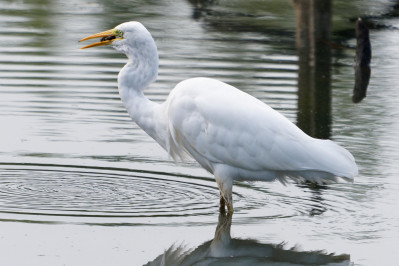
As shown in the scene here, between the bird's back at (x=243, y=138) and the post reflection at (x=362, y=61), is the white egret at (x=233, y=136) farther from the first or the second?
the post reflection at (x=362, y=61)

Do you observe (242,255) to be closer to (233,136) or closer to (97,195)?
(233,136)

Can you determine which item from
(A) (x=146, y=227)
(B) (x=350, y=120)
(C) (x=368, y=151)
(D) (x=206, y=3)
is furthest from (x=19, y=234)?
(D) (x=206, y=3)

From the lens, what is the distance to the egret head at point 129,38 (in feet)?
27.2

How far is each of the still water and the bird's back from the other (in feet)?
1.26

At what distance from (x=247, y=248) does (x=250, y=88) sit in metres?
6.77

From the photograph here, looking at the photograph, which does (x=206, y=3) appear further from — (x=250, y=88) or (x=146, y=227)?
(x=146, y=227)

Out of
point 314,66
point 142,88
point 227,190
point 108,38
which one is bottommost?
point 314,66

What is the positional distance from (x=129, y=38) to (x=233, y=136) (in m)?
1.22

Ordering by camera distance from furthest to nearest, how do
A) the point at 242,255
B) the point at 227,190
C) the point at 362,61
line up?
1. the point at 362,61
2. the point at 227,190
3. the point at 242,255

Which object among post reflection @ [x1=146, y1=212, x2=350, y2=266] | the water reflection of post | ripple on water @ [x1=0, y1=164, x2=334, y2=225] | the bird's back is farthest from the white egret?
the water reflection of post

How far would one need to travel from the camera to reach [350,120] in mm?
12312

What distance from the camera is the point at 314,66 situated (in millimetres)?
16109

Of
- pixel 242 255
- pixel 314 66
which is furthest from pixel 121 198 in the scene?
pixel 314 66

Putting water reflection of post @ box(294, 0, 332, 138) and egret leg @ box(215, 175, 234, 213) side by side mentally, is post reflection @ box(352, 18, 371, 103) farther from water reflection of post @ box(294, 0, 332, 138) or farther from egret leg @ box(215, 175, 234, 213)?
egret leg @ box(215, 175, 234, 213)
